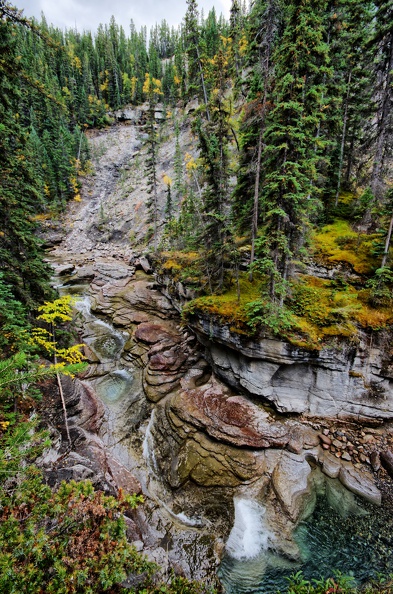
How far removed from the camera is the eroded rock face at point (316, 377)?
1192 centimetres

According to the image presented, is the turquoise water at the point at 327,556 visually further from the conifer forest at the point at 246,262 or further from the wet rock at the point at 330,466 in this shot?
the wet rock at the point at 330,466

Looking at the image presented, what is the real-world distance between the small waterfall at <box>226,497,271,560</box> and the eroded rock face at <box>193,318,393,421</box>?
4529mm

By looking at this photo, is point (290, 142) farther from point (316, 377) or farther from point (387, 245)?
point (316, 377)

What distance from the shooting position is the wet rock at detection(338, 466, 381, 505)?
10.1 metres

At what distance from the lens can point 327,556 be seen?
28.7 feet

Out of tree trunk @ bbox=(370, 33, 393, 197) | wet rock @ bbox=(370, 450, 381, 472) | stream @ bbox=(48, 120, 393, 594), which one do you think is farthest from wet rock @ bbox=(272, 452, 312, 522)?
tree trunk @ bbox=(370, 33, 393, 197)

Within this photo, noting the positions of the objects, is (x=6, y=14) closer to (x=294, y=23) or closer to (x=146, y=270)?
(x=294, y=23)

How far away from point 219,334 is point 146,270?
20961 mm

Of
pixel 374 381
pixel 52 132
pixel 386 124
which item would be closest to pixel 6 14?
pixel 374 381

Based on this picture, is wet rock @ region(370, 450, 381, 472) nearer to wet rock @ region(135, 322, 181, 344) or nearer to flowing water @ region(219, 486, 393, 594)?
flowing water @ region(219, 486, 393, 594)

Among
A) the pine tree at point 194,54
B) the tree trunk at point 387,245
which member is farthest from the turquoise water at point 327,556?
the pine tree at point 194,54

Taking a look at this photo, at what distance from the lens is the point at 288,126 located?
35.0 ft

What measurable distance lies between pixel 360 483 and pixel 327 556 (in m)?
3.11

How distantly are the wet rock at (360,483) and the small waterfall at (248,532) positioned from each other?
384 centimetres
